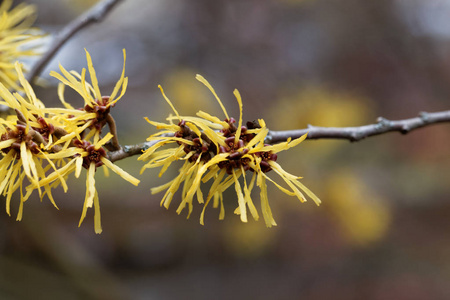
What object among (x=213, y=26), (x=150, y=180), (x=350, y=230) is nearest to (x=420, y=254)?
(x=350, y=230)

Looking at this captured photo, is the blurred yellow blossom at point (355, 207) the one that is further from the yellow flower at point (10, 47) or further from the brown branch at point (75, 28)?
the yellow flower at point (10, 47)

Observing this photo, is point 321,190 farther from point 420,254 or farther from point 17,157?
point 17,157

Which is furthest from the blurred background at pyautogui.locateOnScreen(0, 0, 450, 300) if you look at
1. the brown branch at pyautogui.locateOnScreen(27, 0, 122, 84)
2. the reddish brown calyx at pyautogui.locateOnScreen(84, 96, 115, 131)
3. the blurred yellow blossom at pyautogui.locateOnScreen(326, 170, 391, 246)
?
the reddish brown calyx at pyautogui.locateOnScreen(84, 96, 115, 131)

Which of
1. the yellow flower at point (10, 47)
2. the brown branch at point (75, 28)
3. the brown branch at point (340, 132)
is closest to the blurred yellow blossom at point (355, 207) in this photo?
the brown branch at point (340, 132)

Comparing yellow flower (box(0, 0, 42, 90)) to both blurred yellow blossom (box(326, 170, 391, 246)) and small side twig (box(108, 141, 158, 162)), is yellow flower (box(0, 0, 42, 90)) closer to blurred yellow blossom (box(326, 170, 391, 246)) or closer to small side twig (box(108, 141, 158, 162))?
small side twig (box(108, 141, 158, 162))

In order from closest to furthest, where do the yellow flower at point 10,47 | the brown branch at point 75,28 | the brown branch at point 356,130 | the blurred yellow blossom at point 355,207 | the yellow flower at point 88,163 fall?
the yellow flower at point 88,163 → the brown branch at point 356,130 → the yellow flower at point 10,47 → the brown branch at point 75,28 → the blurred yellow blossom at point 355,207
